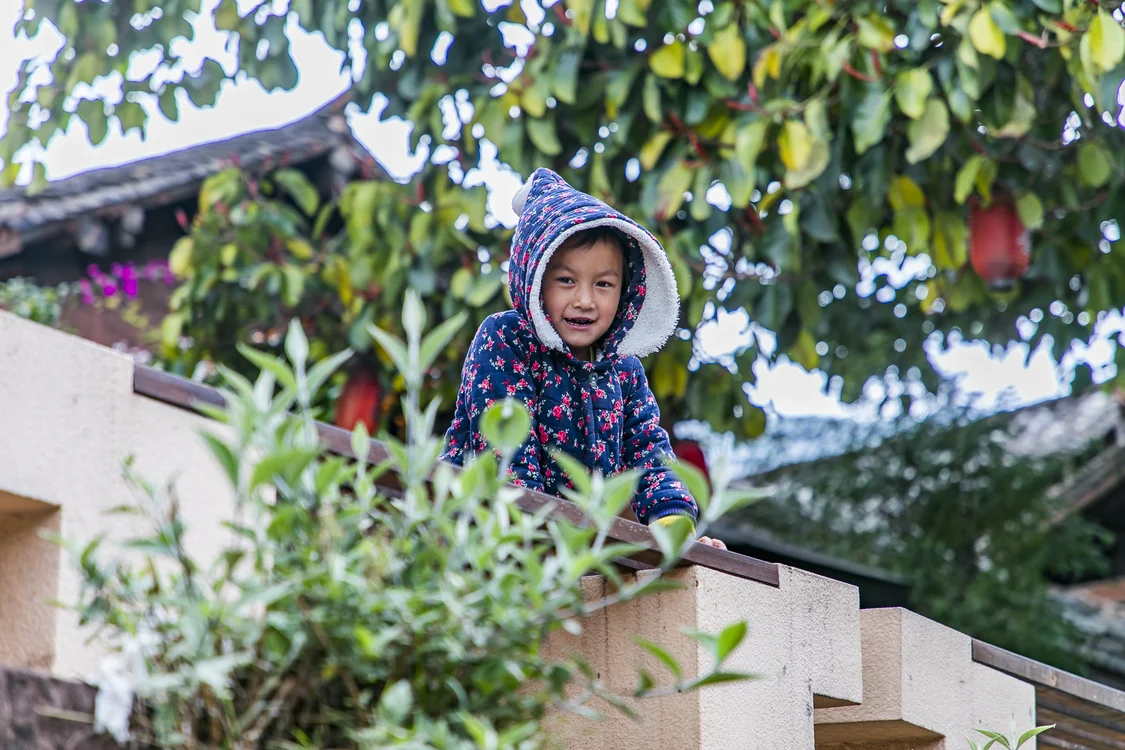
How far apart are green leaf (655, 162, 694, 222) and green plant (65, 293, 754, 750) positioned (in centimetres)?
346

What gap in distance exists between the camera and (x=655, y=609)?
2123 millimetres

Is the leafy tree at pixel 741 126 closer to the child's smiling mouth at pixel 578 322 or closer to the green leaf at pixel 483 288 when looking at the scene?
the green leaf at pixel 483 288

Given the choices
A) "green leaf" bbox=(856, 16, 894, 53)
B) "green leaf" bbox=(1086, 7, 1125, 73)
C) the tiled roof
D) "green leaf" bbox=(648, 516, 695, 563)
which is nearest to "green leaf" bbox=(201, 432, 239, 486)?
"green leaf" bbox=(648, 516, 695, 563)

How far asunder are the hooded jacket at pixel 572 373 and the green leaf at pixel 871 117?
1.63 meters

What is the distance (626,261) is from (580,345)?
0.21 metres

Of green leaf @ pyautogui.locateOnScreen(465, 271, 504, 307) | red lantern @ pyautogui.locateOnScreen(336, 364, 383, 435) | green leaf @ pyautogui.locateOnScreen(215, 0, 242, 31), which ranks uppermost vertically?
green leaf @ pyautogui.locateOnScreen(215, 0, 242, 31)

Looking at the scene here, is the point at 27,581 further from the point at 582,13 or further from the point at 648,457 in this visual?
the point at 582,13

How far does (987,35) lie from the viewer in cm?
424

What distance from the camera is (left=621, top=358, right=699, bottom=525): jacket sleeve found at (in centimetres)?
286

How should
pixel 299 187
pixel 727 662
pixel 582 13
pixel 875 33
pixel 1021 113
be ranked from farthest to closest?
pixel 299 187, pixel 582 13, pixel 1021 113, pixel 875 33, pixel 727 662

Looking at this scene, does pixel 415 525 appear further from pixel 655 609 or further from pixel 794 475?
pixel 794 475

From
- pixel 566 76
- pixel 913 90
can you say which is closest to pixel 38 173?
pixel 566 76

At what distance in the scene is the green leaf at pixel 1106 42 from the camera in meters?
4.04

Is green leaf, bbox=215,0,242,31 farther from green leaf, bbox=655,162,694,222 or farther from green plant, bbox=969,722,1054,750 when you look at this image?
green plant, bbox=969,722,1054,750
